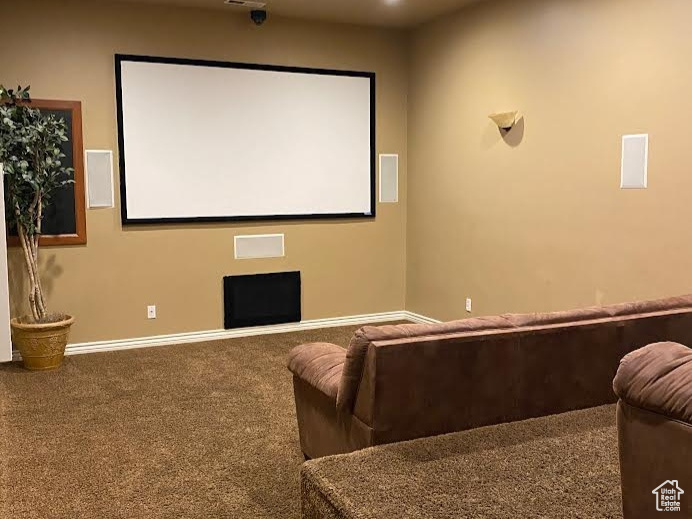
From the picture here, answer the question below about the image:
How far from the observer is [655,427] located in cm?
142

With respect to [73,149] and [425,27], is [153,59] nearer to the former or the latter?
[73,149]

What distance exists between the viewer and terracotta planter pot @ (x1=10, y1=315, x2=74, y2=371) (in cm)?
502

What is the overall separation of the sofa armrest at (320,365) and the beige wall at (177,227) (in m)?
3.09

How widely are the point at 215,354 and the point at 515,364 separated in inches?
138

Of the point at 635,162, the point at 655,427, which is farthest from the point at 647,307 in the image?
the point at 635,162

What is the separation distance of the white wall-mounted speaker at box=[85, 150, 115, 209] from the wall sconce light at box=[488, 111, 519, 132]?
326 cm

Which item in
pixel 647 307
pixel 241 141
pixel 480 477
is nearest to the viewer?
pixel 480 477

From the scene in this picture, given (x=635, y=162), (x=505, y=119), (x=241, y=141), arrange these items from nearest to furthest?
(x=635, y=162) → (x=505, y=119) → (x=241, y=141)

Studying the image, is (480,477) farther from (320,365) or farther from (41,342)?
(41,342)

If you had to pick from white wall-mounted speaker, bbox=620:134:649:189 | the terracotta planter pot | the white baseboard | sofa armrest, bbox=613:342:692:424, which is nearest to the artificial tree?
the terracotta planter pot

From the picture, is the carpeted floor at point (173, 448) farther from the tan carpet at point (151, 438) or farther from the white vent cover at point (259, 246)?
the white vent cover at point (259, 246)

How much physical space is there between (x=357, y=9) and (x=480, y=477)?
4869mm

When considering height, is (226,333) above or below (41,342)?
below

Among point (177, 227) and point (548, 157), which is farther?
point (177, 227)
